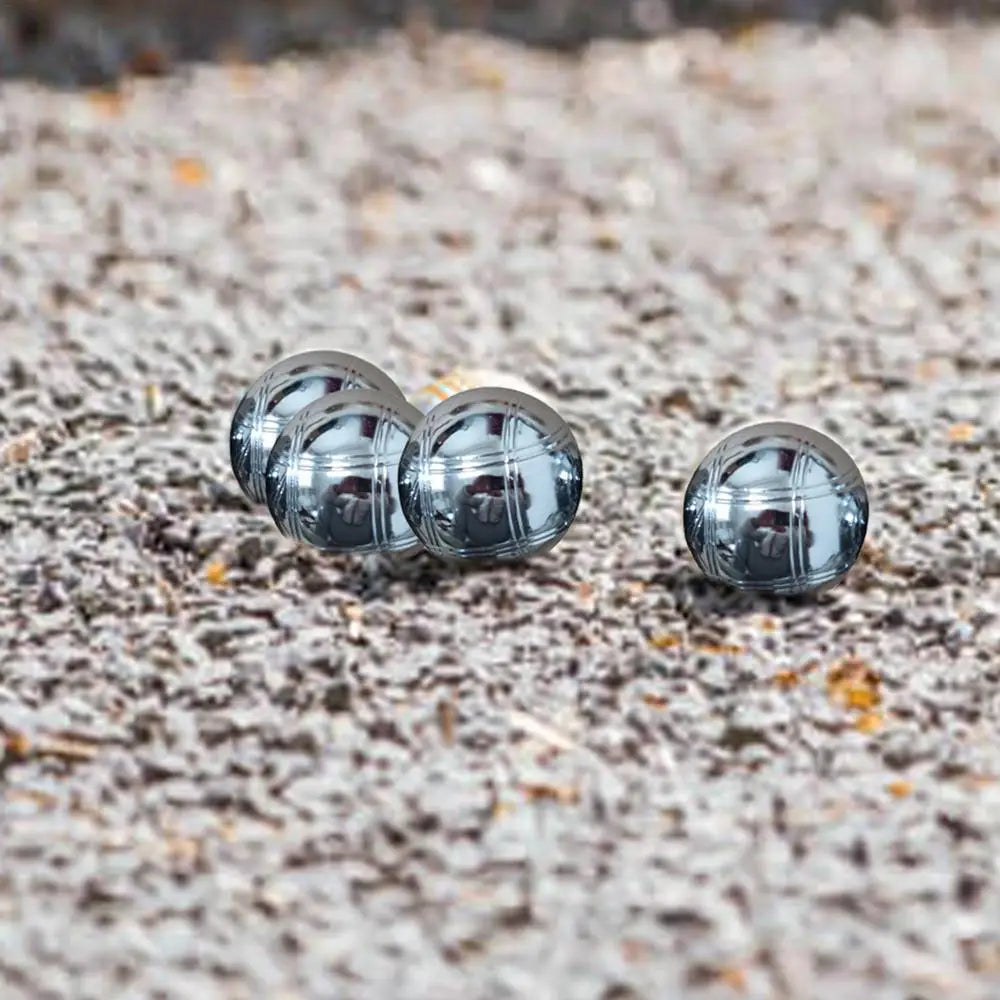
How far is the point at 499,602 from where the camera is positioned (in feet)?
13.3

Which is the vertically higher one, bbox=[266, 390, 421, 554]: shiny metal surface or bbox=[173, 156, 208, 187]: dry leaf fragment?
bbox=[173, 156, 208, 187]: dry leaf fragment

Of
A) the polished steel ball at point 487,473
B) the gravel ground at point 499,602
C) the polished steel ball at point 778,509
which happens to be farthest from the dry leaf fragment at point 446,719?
the polished steel ball at point 778,509

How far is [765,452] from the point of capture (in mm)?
3857

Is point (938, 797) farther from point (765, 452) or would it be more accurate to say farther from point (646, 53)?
point (646, 53)

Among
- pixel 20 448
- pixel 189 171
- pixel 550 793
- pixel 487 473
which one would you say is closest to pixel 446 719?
pixel 550 793

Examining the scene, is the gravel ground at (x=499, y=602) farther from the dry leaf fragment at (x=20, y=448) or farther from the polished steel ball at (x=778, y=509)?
the polished steel ball at (x=778, y=509)

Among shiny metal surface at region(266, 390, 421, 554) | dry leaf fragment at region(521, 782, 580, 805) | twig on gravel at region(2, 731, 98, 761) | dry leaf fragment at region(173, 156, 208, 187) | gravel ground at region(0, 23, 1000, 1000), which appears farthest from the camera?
dry leaf fragment at region(173, 156, 208, 187)

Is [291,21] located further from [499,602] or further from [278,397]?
[499,602]

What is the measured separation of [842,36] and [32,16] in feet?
12.8

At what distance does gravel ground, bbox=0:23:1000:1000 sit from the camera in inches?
122

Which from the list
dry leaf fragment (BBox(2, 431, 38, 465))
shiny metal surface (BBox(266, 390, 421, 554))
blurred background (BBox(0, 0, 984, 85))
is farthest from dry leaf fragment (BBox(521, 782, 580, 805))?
blurred background (BBox(0, 0, 984, 85))

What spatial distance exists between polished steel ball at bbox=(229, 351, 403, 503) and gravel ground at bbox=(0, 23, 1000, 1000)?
21cm

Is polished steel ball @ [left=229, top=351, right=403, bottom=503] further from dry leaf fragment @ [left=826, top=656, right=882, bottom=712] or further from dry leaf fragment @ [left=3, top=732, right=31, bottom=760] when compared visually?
dry leaf fragment @ [left=826, top=656, right=882, bottom=712]

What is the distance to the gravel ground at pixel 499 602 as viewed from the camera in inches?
122
